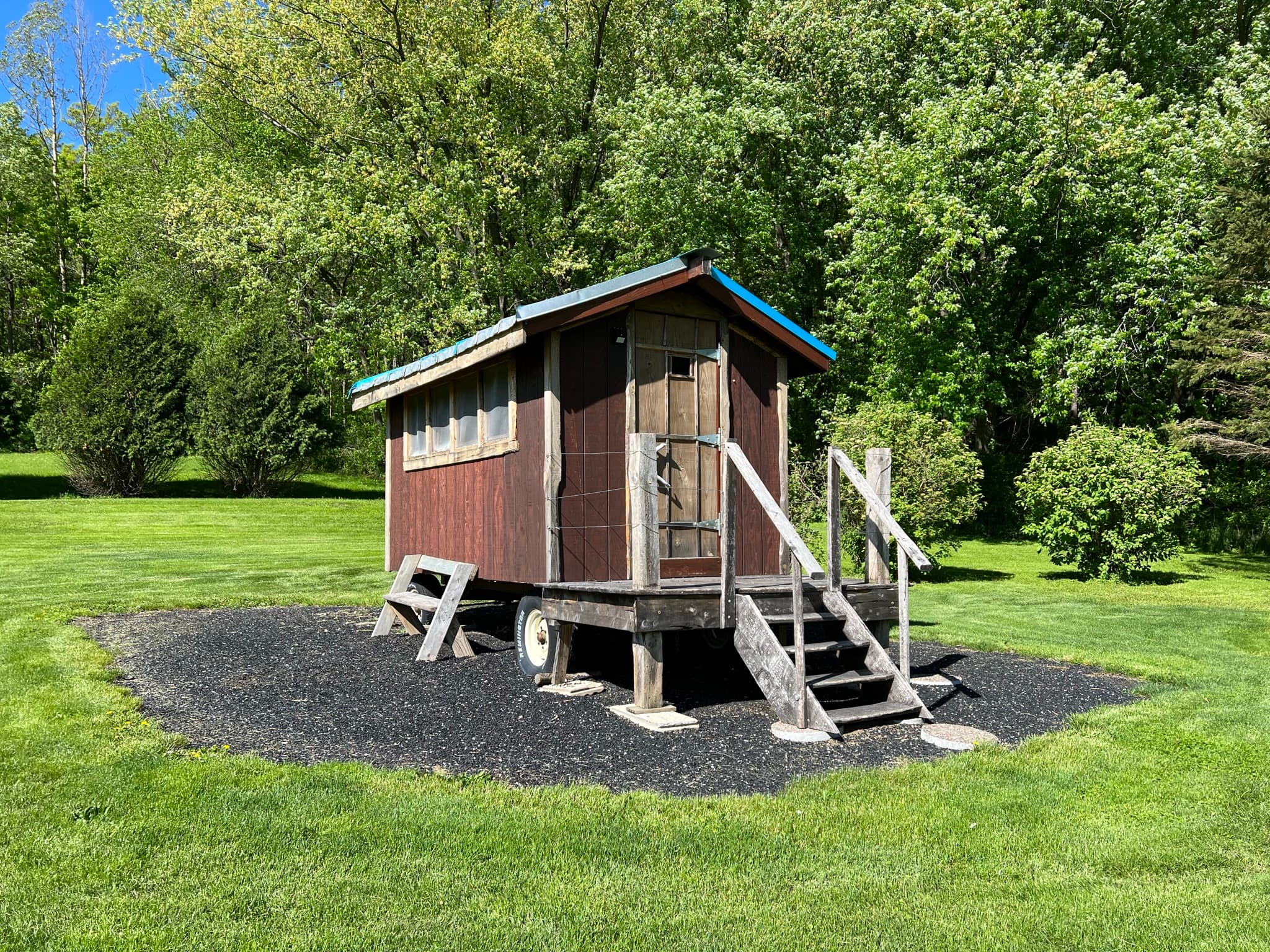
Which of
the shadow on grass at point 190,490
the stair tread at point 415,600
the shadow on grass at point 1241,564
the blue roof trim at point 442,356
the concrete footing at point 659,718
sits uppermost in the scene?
the blue roof trim at point 442,356

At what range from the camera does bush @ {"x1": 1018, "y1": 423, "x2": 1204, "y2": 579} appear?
15.9 metres

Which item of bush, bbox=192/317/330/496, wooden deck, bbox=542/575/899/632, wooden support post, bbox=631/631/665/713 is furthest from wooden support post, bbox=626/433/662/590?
bush, bbox=192/317/330/496

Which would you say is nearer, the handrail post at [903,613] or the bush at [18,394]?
the handrail post at [903,613]

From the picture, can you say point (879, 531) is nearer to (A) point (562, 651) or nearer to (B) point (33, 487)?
(A) point (562, 651)

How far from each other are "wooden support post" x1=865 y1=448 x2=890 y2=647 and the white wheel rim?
9.56ft

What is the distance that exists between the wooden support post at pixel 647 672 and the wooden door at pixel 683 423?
6.16ft

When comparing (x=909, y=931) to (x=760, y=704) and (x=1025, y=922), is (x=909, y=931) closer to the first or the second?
(x=1025, y=922)

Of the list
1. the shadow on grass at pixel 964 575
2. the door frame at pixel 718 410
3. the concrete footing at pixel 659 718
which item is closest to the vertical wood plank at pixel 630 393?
the door frame at pixel 718 410

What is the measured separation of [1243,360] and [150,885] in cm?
1888

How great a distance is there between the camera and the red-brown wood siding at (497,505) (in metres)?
8.78

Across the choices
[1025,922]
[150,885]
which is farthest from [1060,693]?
[150,885]

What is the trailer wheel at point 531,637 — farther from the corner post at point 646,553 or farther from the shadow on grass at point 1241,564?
the shadow on grass at point 1241,564

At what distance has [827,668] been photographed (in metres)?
8.20

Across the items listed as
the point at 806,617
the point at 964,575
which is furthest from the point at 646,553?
the point at 964,575
